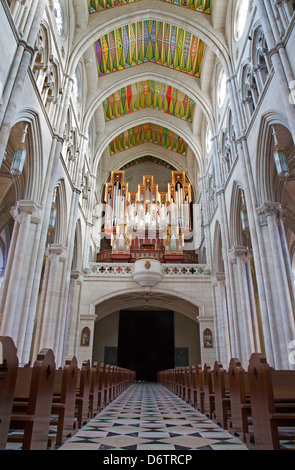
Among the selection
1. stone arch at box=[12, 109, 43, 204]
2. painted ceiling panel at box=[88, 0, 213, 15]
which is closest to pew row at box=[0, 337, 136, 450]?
stone arch at box=[12, 109, 43, 204]

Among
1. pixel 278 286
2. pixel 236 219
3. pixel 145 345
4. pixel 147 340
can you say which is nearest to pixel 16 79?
pixel 278 286

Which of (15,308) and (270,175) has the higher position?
(270,175)

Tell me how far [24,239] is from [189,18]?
11.6 meters

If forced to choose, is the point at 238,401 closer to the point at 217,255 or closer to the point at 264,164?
the point at 264,164

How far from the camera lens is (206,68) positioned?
15.0 m

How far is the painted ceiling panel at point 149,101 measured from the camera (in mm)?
18344

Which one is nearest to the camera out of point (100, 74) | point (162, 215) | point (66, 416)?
point (66, 416)

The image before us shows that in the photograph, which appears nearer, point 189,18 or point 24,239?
point 24,239

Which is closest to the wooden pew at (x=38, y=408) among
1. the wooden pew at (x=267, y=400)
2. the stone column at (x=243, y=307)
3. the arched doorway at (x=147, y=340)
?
the wooden pew at (x=267, y=400)

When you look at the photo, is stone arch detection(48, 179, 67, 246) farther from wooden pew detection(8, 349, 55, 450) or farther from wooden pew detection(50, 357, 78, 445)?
wooden pew detection(8, 349, 55, 450)

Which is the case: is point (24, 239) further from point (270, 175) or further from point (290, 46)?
point (290, 46)

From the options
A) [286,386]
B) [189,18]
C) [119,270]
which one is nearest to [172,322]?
[119,270]

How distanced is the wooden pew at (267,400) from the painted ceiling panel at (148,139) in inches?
801

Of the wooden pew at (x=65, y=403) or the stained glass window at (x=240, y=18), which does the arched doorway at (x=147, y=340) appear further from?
the wooden pew at (x=65, y=403)
